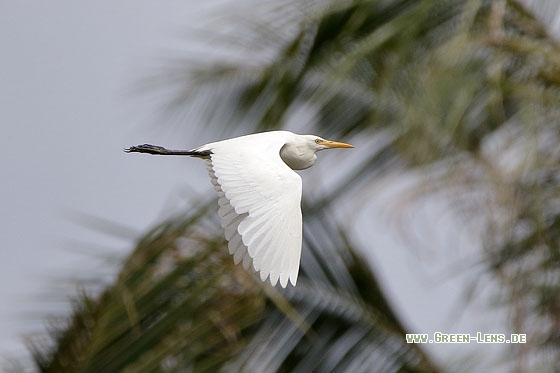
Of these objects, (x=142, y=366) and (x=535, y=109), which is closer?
(x=142, y=366)

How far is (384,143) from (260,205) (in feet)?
7.83

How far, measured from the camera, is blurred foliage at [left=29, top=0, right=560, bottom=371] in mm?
5227

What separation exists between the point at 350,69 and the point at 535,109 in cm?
111

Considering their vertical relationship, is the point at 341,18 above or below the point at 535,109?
above

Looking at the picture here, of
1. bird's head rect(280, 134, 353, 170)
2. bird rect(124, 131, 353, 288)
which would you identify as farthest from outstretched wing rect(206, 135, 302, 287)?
bird's head rect(280, 134, 353, 170)

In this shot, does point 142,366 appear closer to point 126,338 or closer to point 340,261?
point 126,338

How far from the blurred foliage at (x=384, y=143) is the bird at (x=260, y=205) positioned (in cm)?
60

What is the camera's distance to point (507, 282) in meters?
5.96

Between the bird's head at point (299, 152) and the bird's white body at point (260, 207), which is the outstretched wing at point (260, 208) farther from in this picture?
the bird's head at point (299, 152)

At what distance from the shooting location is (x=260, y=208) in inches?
169

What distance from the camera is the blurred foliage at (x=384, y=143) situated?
17.1ft

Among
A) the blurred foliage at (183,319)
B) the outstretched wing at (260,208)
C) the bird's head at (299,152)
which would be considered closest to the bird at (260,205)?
the outstretched wing at (260,208)

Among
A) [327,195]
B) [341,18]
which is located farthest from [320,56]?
[327,195]

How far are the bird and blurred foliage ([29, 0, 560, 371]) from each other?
23.7 inches
